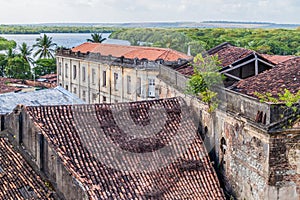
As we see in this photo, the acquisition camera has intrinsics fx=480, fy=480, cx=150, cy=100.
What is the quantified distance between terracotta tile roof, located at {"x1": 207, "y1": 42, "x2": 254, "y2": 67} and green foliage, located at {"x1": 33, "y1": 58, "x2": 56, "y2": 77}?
39801 millimetres

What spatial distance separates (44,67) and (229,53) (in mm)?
41943

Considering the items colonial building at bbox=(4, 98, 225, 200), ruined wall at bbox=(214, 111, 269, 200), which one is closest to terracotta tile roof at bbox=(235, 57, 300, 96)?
ruined wall at bbox=(214, 111, 269, 200)

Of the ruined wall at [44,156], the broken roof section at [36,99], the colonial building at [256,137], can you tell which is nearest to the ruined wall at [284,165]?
the colonial building at [256,137]

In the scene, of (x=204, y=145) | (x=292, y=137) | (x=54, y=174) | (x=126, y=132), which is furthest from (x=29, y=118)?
(x=292, y=137)

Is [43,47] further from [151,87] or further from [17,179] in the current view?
[17,179]

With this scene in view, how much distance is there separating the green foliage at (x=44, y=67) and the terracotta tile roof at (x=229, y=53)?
3980 centimetres

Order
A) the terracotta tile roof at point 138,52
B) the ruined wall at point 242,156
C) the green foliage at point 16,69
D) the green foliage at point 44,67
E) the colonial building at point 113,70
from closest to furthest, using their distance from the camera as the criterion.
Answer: the ruined wall at point 242,156 → the colonial building at point 113,70 → the terracotta tile roof at point 138,52 → the green foliage at point 16,69 → the green foliage at point 44,67

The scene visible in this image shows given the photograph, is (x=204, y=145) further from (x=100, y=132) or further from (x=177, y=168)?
(x=100, y=132)

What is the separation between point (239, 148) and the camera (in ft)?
42.7

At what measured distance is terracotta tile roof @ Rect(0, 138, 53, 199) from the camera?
1268 cm

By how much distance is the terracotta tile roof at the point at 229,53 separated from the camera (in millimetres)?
16984

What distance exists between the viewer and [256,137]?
12.0m

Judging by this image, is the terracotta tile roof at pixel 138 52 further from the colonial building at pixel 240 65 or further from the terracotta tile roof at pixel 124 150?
the terracotta tile roof at pixel 124 150

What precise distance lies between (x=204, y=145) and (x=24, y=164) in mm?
5438
